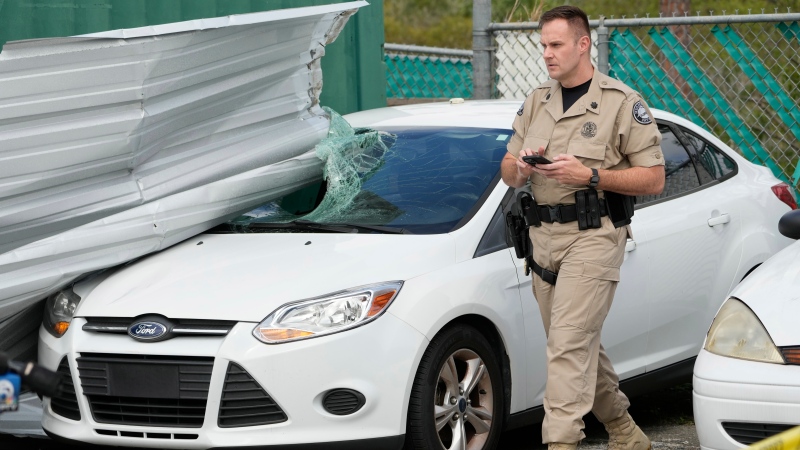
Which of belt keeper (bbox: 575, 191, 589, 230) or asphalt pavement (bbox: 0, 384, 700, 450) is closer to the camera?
belt keeper (bbox: 575, 191, 589, 230)

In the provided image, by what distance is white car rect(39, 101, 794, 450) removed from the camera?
412 cm

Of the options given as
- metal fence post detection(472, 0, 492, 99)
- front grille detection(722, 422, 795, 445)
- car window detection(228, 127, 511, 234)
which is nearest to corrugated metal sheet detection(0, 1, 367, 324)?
car window detection(228, 127, 511, 234)

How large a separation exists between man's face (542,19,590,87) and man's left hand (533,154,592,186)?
38 centimetres

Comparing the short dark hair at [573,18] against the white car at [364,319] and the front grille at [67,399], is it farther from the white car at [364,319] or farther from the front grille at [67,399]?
the front grille at [67,399]

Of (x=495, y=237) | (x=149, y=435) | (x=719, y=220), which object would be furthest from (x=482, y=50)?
(x=149, y=435)

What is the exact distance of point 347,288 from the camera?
166 inches

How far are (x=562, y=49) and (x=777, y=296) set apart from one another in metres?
1.18

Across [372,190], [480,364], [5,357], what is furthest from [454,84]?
[5,357]

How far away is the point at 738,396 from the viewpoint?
155 inches

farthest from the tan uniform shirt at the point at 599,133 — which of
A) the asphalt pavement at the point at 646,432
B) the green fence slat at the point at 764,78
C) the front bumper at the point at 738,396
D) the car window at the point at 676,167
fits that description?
the green fence slat at the point at 764,78

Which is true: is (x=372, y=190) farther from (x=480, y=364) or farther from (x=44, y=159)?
(x=44, y=159)

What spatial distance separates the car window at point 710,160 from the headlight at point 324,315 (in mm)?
2324

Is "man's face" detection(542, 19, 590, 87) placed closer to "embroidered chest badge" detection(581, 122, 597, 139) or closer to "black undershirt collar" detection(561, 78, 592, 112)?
"black undershirt collar" detection(561, 78, 592, 112)

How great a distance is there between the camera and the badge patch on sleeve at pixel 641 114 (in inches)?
172
